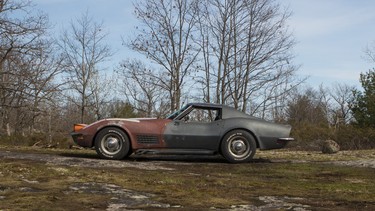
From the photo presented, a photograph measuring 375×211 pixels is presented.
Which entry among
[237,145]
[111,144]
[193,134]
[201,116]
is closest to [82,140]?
[111,144]

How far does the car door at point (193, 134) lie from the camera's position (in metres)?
9.59

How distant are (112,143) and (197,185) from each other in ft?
12.6

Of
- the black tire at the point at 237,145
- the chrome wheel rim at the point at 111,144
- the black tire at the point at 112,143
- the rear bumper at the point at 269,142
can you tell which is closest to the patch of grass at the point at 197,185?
the black tire at the point at 237,145

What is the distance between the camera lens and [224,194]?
5.45 metres

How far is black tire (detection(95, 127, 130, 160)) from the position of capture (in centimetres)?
955

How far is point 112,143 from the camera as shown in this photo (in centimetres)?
956

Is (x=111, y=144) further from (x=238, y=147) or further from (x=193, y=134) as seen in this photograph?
(x=238, y=147)

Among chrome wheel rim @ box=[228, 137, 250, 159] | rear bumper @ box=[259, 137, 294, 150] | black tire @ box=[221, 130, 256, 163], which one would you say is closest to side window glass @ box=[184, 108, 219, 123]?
black tire @ box=[221, 130, 256, 163]

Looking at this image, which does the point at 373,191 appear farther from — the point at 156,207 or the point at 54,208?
the point at 54,208

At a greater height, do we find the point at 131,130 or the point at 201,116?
the point at 201,116

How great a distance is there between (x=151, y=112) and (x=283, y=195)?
110ft

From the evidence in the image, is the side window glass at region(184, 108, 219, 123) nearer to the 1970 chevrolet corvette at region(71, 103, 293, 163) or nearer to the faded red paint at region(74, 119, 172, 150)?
the 1970 chevrolet corvette at region(71, 103, 293, 163)

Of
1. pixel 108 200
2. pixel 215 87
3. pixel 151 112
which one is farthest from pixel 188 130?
pixel 151 112

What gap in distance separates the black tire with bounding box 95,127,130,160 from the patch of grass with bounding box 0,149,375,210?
137 cm
